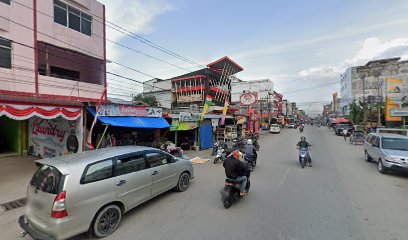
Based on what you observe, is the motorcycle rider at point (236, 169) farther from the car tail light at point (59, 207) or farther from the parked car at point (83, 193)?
the car tail light at point (59, 207)

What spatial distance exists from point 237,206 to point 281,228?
52.0 inches

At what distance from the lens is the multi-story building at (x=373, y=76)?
42.9m

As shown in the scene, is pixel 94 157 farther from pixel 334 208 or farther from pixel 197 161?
pixel 197 161

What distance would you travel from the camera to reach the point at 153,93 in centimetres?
4209

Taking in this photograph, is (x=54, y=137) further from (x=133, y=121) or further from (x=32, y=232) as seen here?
(x=32, y=232)

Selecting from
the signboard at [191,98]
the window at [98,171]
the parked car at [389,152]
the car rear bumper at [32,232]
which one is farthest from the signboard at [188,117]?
the signboard at [191,98]

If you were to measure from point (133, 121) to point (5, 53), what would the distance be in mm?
8917

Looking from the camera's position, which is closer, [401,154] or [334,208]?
[334,208]

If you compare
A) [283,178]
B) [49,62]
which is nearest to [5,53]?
[49,62]

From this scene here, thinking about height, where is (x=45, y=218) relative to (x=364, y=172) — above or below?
above

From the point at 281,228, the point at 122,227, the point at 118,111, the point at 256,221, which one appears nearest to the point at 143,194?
the point at 122,227

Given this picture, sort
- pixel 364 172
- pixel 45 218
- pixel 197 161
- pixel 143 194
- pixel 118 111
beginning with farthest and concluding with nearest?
pixel 197 161 → pixel 118 111 → pixel 364 172 → pixel 143 194 → pixel 45 218

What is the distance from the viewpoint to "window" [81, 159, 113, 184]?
12.5 feet

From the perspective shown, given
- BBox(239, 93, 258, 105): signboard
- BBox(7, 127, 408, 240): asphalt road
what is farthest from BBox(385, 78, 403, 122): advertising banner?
BBox(7, 127, 408, 240): asphalt road
